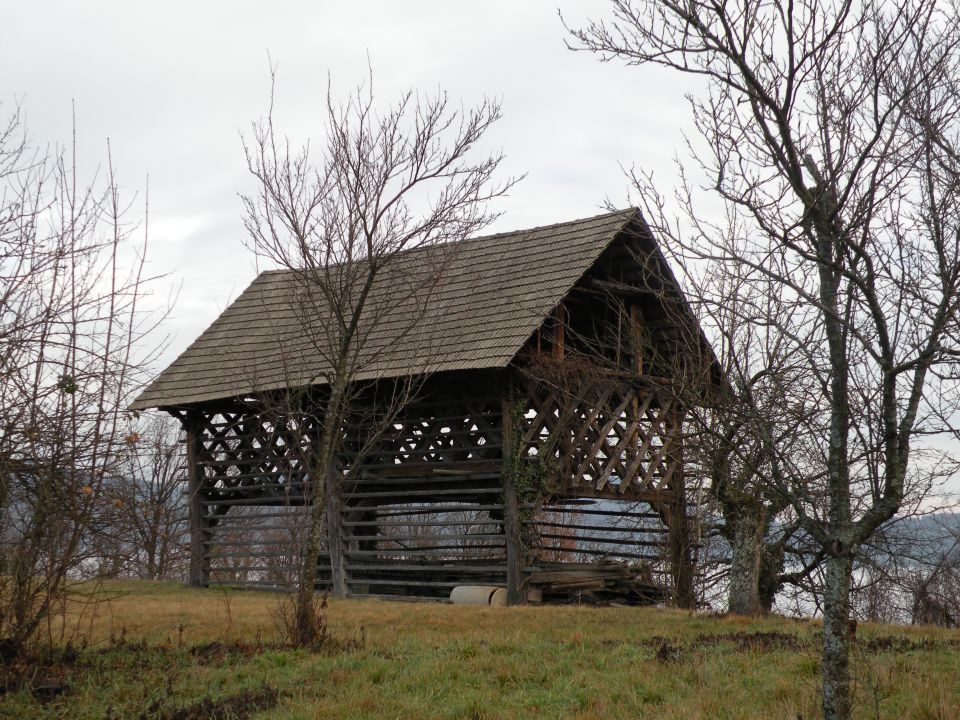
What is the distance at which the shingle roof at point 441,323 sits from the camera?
13820 millimetres

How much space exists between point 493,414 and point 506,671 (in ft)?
23.9

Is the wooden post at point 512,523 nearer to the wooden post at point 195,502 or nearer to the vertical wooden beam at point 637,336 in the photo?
the vertical wooden beam at point 637,336

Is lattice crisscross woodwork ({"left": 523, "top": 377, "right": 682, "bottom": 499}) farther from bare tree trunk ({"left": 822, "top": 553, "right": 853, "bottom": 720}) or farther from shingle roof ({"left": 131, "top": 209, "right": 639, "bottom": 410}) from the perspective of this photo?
bare tree trunk ({"left": 822, "top": 553, "right": 853, "bottom": 720})

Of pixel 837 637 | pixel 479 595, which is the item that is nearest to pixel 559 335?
pixel 479 595

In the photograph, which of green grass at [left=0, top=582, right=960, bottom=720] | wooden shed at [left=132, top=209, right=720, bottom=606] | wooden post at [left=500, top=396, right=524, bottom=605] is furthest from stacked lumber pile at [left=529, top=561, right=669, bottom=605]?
green grass at [left=0, top=582, right=960, bottom=720]

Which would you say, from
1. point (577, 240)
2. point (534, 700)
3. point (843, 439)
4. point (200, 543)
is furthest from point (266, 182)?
point (200, 543)

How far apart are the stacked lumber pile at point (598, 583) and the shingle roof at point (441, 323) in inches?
141

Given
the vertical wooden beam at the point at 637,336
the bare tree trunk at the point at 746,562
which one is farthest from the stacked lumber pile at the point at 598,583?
the vertical wooden beam at the point at 637,336

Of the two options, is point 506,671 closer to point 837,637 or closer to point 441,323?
point 837,637

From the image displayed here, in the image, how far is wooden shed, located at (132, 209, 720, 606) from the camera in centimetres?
1421

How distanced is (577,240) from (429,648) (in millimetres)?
8245

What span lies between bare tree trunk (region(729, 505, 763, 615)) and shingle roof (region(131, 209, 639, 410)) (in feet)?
12.0

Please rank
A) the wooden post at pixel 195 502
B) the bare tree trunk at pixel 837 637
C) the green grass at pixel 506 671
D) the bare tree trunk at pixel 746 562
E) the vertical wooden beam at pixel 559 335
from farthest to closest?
the wooden post at pixel 195 502 → the vertical wooden beam at pixel 559 335 → the bare tree trunk at pixel 746 562 → the green grass at pixel 506 671 → the bare tree trunk at pixel 837 637

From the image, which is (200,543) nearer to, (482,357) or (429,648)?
(482,357)
